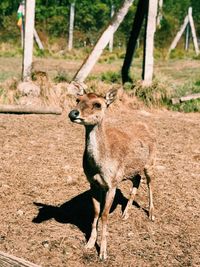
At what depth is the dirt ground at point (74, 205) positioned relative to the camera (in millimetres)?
5672

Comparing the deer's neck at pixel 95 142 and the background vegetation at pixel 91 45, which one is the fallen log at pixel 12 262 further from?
the background vegetation at pixel 91 45

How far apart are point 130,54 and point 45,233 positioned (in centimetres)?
806

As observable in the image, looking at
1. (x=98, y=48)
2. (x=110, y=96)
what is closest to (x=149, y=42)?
(x=98, y=48)

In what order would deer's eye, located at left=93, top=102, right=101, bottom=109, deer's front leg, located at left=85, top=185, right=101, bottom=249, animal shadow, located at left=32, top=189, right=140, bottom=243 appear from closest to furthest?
deer's eye, located at left=93, top=102, right=101, bottom=109 → deer's front leg, located at left=85, top=185, right=101, bottom=249 → animal shadow, located at left=32, top=189, right=140, bottom=243

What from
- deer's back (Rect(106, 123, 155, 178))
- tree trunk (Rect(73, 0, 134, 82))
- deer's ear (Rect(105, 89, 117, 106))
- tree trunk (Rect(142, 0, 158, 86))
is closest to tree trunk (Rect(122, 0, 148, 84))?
tree trunk (Rect(142, 0, 158, 86))

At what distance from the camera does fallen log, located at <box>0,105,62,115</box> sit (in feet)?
35.9

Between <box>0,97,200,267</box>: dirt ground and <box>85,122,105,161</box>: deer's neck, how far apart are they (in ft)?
3.47

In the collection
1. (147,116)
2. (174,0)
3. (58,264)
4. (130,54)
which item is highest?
(174,0)

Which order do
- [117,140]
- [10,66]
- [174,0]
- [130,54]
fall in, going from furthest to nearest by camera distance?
[174,0] < [10,66] < [130,54] < [117,140]

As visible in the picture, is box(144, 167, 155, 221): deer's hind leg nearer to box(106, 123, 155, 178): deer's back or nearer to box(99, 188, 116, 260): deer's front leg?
box(106, 123, 155, 178): deer's back

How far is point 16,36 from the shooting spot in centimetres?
2888

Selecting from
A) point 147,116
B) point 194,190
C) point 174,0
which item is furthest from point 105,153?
point 174,0

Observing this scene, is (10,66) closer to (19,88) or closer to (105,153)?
(19,88)

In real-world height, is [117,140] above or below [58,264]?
above
